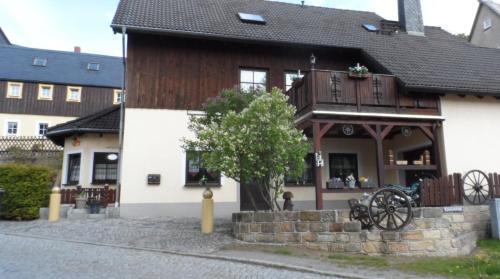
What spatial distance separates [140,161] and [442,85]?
975 centimetres

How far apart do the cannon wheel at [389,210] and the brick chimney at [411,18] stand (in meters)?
12.0

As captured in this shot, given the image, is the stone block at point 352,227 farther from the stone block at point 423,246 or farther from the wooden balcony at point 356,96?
the wooden balcony at point 356,96

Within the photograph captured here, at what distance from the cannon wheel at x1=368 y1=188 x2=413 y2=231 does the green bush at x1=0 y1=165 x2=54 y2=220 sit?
33.9 ft

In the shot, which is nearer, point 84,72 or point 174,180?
point 174,180

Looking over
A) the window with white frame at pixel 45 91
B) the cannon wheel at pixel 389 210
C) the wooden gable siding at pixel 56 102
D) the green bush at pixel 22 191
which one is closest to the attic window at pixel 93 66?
the wooden gable siding at pixel 56 102

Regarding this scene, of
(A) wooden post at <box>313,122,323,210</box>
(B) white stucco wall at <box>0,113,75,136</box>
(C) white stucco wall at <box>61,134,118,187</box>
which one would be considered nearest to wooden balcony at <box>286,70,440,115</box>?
(A) wooden post at <box>313,122,323,210</box>

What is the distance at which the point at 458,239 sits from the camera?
29.2 feet

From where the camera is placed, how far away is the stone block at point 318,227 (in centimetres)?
878

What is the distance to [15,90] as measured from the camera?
3244 centimetres

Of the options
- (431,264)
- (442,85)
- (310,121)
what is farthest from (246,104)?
(442,85)

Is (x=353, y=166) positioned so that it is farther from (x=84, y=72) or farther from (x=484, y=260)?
(x=84, y=72)

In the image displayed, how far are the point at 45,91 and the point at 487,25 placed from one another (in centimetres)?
3254

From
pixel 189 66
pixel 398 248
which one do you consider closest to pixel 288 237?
pixel 398 248

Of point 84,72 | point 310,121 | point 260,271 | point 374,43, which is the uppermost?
point 84,72
